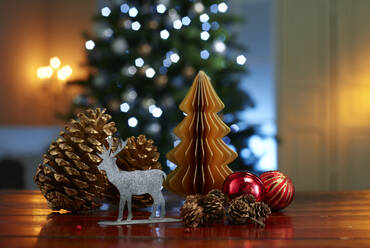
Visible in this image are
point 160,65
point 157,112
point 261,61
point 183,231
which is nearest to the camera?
point 183,231

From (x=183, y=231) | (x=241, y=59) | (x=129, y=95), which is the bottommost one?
(x=183, y=231)

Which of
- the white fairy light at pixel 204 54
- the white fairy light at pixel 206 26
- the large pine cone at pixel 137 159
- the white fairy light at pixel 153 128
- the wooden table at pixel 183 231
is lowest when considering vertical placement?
the wooden table at pixel 183 231

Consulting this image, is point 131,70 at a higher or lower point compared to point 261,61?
lower

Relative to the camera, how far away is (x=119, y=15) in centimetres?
255

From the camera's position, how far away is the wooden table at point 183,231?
550 millimetres

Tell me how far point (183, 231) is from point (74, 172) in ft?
0.78

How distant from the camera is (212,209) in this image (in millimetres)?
663

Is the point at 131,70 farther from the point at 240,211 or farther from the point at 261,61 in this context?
the point at 240,211

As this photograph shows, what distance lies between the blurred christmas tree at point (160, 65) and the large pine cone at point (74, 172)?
155 centimetres

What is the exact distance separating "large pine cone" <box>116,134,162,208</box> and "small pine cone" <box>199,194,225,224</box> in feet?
0.51

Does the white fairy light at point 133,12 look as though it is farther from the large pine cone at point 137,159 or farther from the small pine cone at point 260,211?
the small pine cone at point 260,211

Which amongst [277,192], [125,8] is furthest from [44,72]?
[277,192]

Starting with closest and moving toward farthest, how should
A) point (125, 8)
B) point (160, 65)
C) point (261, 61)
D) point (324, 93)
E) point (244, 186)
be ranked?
point (244, 186) → point (160, 65) → point (125, 8) → point (324, 93) → point (261, 61)

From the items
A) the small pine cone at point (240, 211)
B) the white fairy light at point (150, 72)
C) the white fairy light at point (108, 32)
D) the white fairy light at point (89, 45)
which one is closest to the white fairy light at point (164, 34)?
the white fairy light at point (150, 72)
